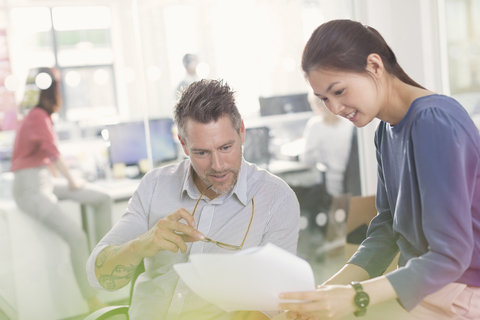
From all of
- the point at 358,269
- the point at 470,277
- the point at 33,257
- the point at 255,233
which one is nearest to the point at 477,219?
the point at 470,277

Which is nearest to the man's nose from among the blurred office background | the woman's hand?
the woman's hand

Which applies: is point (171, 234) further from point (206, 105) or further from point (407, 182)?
point (407, 182)

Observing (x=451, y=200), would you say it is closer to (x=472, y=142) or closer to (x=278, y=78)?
(x=472, y=142)

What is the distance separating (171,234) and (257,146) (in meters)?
2.04

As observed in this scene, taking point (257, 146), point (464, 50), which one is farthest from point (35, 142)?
point (464, 50)

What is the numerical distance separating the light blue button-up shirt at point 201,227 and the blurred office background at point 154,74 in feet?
4.32

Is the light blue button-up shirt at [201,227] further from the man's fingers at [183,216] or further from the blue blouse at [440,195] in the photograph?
the blue blouse at [440,195]

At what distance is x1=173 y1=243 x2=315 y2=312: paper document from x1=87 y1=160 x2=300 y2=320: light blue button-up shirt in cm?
54

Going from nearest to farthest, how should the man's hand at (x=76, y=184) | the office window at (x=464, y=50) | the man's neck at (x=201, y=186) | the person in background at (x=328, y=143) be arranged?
the man's neck at (x=201, y=186) → the office window at (x=464, y=50) → the man's hand at (x=76, y=184) → the person in background at (x=328, y=143)

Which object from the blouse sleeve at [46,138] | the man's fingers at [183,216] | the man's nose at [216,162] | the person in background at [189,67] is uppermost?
the person in background at [189,67]

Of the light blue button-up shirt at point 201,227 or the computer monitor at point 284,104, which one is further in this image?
the computer monitor at point 284,104

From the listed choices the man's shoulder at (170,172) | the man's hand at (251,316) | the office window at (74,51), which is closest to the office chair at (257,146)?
the office window at (74,51)

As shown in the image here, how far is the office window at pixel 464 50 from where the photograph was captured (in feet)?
8.79

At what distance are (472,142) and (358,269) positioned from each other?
511 mm
